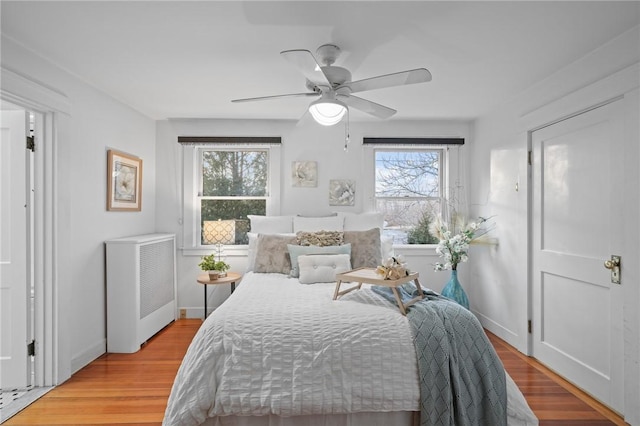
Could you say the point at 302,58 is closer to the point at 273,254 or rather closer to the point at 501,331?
the point at 273,254

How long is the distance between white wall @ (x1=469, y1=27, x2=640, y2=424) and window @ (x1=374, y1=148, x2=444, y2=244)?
19.2 inches

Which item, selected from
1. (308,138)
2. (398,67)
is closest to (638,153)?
(398,67)

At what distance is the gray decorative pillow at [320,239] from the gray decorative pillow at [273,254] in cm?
10

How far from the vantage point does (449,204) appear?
442 centimetres

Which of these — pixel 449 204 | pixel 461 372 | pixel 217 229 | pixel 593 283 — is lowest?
pixel 461 372

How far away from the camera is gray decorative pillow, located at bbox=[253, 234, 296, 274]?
335cm

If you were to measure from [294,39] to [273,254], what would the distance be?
190 centimetres

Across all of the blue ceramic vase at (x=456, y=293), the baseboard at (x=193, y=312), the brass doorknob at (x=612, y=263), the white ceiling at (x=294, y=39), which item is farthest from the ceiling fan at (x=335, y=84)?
the baseboard at (x=193, y=312)

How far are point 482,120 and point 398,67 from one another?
73.9 inches

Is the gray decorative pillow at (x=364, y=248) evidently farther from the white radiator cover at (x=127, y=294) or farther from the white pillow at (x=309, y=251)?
the white radiator cover at (x=127, y=294)

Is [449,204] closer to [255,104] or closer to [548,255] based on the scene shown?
[548,255]

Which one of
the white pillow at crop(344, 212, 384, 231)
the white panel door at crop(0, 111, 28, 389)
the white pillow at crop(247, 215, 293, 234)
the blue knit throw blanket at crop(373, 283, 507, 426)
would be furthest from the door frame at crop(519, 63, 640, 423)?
the white panel door at crop(0, 111, 28, 389)

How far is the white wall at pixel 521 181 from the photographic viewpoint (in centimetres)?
221

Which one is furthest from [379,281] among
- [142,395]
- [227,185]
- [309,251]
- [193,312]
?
[193,312]
